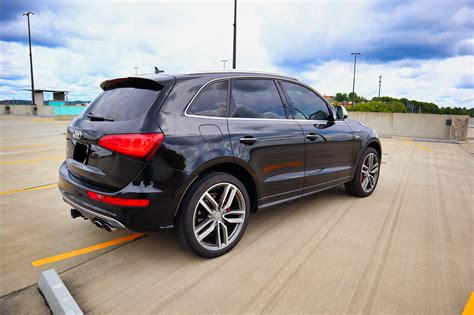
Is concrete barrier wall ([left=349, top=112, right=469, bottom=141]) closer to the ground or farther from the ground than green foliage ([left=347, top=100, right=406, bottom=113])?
closer to the ground

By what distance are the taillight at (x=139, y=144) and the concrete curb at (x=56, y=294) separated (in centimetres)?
108

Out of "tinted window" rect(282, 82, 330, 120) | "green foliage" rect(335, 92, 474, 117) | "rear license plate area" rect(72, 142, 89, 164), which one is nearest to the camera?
"rear license plate area" rect(72, 142, 89, 164)

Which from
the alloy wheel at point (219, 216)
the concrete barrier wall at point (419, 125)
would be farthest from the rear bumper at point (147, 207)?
the concrete barrier wall at point (419, 125)

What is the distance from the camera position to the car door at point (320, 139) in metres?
4.06

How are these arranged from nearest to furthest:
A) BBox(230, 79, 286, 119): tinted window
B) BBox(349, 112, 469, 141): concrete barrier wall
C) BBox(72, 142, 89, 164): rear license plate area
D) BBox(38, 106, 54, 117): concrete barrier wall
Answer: BBox(72, 142, 89, 164): rear license plate area, BBox(230, 79, 286, 119): tinted window, BBox(349, 112, 469, 141): concrete barrier wall, BBox(38, 106, 54, 117): concrete barrier wall

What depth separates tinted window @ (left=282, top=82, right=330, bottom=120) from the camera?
4.04 meters

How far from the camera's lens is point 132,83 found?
3.20 metres

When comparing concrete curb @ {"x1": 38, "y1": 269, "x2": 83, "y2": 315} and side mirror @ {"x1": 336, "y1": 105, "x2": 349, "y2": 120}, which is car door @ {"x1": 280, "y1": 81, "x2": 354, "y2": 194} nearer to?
side mirror @ {"x1": 336, "y1": 105, "x2": 349, "y2": 120}

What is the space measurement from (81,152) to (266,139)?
69.2 inches

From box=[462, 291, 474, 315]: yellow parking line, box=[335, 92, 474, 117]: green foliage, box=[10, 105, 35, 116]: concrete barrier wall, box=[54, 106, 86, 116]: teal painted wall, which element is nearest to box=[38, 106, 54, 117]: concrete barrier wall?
box=[54, 106, 86, 116]: teal painted wall

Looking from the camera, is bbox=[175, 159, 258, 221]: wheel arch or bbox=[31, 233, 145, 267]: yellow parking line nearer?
bbox=[175, 159, 258, 221]: wheel arch

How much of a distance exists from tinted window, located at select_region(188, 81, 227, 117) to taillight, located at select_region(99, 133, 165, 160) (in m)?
0.45

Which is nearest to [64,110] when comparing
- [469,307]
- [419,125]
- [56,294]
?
[419,125]

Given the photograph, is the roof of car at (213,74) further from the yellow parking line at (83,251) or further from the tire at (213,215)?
the yellow parking line at (83,251)
